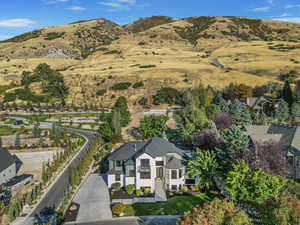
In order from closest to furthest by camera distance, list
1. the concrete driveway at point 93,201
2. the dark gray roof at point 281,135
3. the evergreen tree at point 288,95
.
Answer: the concrete driveway at point 93,201 < the dark gray roof at point 281,135 < the evergreen tree at point 288,95

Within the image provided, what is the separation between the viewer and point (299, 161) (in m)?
35.0


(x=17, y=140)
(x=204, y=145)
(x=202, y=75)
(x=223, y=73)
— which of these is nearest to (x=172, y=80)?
(x=202, y=75)

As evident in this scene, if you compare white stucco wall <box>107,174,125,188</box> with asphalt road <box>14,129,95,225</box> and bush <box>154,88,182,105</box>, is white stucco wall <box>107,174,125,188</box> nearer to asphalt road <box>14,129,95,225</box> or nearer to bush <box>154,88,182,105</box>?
asphalt road <box>14,129,95,225</box>

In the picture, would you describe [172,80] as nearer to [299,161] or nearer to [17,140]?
[17,140]

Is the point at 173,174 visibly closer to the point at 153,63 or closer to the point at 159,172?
the point at 159,172

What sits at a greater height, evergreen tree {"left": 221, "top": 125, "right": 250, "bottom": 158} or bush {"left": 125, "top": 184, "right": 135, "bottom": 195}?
evergreen tree {"left": 221, "top": 125, "right": 250, "bottom": 158}

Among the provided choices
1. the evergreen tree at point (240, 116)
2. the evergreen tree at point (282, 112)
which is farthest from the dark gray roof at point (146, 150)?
Result: the evergreen tree at point (282, 112)

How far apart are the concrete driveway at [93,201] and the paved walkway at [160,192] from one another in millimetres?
6025

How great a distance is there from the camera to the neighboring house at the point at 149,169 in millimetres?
34969

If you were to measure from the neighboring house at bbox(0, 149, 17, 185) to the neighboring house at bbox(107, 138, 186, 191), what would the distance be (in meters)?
15.6

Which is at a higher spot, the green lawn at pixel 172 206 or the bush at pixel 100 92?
the bush at pixel 100 92

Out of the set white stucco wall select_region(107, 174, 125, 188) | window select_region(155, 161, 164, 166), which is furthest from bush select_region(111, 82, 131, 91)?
window select_region(155, 161, 164, 166)

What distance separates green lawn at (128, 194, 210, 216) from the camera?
97.7 ft

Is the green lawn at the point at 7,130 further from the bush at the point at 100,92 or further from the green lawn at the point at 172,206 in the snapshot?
the green lawn at the point at 172,206
